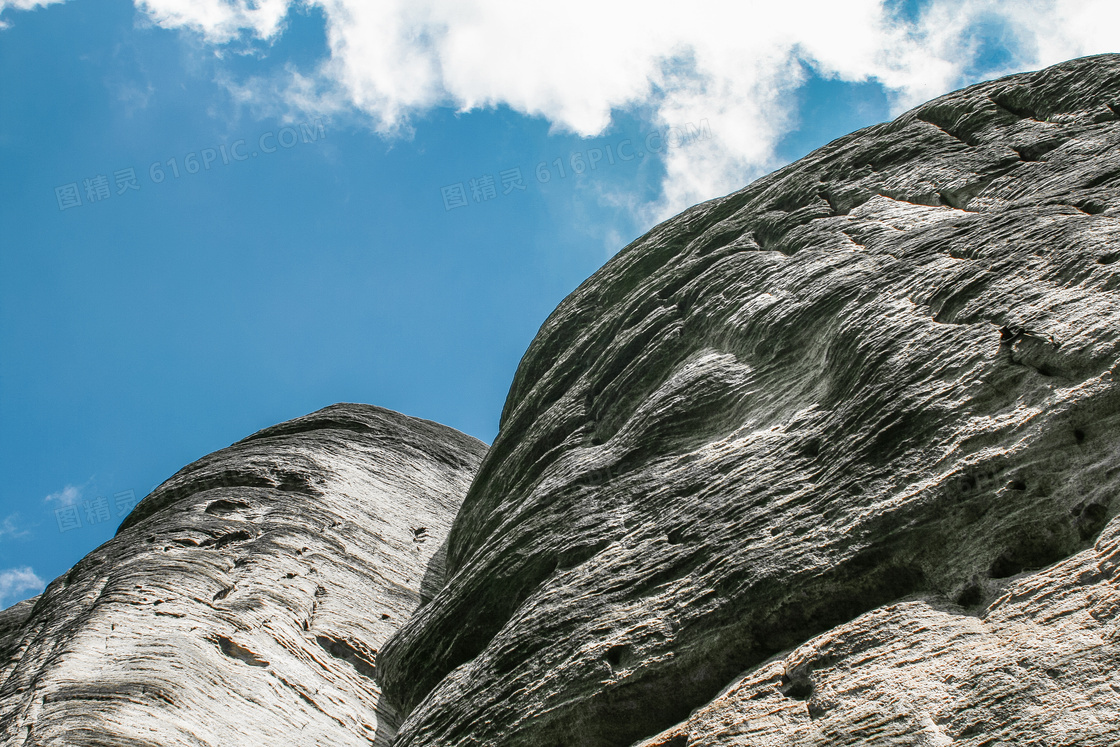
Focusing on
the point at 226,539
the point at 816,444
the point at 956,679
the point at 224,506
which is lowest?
the point at 956,679

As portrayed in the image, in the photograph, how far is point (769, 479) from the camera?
890cm

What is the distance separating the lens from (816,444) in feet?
29.1

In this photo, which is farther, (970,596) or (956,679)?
(970,596)

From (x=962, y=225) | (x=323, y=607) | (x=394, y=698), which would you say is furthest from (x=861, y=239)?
(x=323, y=607)

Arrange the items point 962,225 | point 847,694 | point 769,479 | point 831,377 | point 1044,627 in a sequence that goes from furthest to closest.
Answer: point 962,225, point 831,377, point 769,479, point 847,694, point 1044,627

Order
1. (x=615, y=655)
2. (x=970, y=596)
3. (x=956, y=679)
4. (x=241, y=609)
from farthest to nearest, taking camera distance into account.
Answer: (x=241, y=609)
(x=615, y=655)
(x=970, y=596)
(x=956, y=679)

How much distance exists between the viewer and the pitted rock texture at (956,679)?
17.6 ft

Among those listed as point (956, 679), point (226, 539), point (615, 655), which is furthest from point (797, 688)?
point (226, 539)

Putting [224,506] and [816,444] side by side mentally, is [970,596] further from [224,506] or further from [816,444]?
[224,506]

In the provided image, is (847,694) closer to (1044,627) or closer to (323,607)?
(1044,627)

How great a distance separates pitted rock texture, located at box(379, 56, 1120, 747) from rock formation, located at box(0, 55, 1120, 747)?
38 mm

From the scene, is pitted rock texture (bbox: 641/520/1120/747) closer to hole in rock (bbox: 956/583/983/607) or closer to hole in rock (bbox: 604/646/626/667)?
hole in rock (bbox: 956/583/983/607)

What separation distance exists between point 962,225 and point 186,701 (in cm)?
1185

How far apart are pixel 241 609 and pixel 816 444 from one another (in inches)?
366
